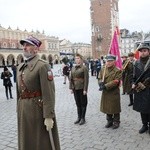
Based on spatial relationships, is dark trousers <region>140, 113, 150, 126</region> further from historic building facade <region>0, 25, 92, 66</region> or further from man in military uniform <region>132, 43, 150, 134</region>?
historic building facade <region>0, 25, 92, 66</region>

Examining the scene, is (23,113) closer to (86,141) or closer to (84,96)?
(86,141)

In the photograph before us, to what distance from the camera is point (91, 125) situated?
23.3ft

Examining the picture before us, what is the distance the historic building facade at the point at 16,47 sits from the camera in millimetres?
74562

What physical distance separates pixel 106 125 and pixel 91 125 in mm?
446

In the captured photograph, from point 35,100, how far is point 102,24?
65.2 m

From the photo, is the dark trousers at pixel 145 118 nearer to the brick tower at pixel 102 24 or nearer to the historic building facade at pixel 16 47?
the brick tower at pixel 102 24

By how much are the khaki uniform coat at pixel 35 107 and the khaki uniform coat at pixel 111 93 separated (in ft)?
9.12

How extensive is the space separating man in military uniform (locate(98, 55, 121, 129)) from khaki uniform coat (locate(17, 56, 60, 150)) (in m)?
2.78

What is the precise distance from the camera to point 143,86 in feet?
19.5

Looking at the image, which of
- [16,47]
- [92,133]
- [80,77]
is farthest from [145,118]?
[16,47]

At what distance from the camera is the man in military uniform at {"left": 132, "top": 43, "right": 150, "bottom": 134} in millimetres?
5969

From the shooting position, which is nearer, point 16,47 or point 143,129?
point 143,129

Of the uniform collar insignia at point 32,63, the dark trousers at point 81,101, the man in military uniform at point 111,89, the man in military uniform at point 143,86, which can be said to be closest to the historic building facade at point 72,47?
A: the dark trousers at point 81,101

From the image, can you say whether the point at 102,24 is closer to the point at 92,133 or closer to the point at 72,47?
the point at 92,133
